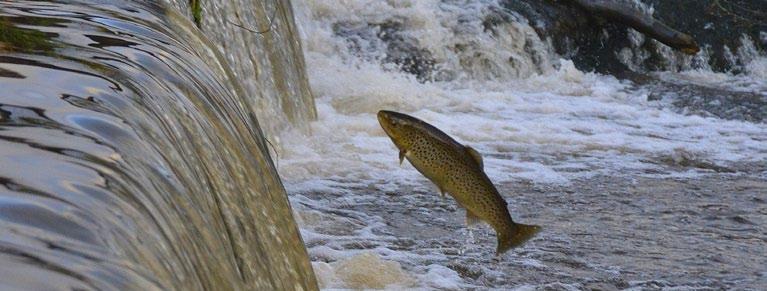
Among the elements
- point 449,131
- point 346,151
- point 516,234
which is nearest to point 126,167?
point 516,234

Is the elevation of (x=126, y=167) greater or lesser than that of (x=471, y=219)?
greater

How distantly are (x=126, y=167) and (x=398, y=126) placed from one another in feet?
9.65

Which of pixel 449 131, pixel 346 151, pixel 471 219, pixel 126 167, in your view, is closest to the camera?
pixel 126 167

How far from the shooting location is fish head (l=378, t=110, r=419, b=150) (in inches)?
194

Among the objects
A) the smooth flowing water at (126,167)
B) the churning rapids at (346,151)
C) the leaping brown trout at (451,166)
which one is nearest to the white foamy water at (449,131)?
the churning rapids at (346,151)

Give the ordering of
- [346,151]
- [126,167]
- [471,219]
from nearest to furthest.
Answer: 1. [126,167]
2. [471,219]
3. [346,151]

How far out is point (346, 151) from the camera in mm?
8211

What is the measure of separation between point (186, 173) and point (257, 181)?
2.94 ft

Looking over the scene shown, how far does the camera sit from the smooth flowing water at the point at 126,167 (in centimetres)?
158

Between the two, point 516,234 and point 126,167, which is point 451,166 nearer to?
point 516,234

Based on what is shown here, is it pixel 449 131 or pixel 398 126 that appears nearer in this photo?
pixel 398 126

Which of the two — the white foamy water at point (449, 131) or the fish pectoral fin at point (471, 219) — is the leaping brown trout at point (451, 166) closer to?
the fish pectoral fin at point (471, 219)

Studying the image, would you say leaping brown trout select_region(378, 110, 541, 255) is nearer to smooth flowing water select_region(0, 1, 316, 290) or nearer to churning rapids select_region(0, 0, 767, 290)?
churning rapids select_region(0, 0, 767, 290)

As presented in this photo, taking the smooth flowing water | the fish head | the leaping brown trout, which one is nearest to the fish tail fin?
the leaping brown trout
